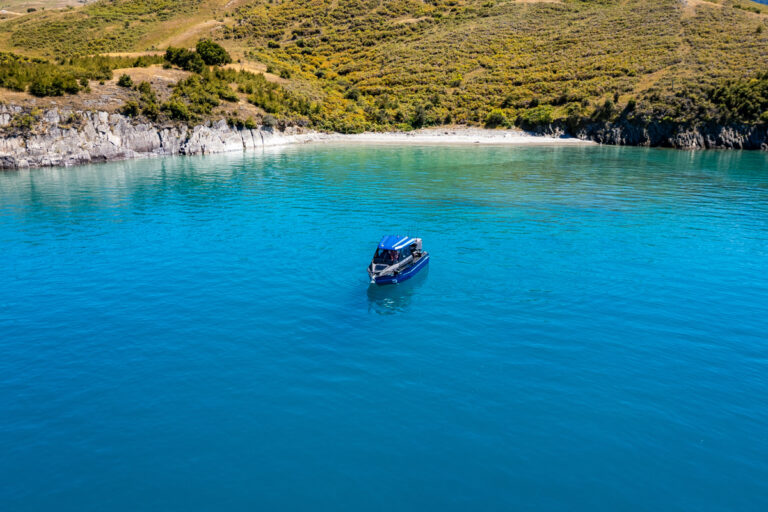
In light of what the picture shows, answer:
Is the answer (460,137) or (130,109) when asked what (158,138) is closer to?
(130,109)

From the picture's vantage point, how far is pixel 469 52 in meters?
152

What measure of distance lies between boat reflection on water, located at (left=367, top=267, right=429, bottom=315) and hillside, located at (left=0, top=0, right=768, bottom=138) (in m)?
88.0

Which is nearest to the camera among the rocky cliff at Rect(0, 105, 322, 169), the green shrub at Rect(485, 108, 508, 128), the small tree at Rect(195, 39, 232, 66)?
the rocky cliff at Rect(0, 105, 322, 169)

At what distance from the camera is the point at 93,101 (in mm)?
80250

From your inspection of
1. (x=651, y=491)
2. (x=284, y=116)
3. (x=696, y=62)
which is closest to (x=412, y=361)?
(x=651, y=491)

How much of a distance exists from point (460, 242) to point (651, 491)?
885 inches

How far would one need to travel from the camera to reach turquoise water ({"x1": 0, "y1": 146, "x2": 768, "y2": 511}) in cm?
1277

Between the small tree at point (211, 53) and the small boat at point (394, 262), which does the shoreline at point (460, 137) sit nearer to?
the small tree at point (211, 53)

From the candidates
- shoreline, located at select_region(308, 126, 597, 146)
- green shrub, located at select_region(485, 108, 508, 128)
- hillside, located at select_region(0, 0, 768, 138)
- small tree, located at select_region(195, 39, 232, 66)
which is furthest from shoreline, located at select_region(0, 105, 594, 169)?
small tree, located at select_region(195, 39, 232, 66)

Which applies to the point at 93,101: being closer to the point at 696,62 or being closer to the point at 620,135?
the point at 620,135

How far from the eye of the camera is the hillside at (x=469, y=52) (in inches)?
4323

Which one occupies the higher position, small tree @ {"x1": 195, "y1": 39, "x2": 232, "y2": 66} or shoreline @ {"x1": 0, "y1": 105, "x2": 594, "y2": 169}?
small tree @ {"x1": 195, "y1": 39, "x2": 232, "y2": 66}

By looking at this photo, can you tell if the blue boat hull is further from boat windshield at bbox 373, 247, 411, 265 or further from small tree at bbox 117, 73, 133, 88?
small tree at bbox 117, 73, 133, 88

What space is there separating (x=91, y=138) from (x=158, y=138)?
10924 mm
